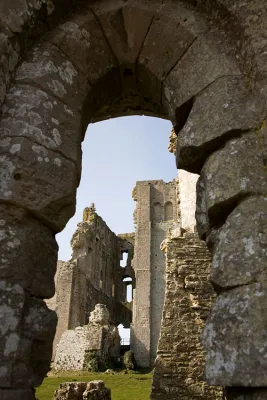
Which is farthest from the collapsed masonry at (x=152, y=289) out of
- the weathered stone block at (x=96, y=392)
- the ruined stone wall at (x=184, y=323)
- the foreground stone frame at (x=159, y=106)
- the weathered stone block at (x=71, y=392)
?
the foreground stone frame at (x=159, y=106)

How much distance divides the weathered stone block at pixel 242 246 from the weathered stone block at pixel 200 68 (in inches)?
40.8

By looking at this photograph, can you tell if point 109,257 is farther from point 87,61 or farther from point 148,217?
point 87,61

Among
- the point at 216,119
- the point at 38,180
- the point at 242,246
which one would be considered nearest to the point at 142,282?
the point at 38,180

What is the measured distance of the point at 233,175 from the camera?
221 cm

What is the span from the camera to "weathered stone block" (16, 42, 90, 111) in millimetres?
2926

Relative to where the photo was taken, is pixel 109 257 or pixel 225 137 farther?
pixel 109 257

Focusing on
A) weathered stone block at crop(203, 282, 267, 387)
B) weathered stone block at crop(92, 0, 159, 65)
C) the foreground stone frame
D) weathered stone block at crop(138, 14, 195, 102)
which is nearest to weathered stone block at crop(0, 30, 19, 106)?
the foreground stone frame

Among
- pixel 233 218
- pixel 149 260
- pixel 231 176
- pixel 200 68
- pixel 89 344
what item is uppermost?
pixel 149 260

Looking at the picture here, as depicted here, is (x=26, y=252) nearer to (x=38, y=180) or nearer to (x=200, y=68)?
(x=38, y=180)

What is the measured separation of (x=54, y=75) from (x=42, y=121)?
48cm

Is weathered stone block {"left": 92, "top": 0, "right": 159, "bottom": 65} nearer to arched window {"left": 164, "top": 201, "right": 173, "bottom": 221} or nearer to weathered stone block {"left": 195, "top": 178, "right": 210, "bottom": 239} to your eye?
weathered stone block {"left": 195, "top": 178, "right": 210, "bottom": 239}

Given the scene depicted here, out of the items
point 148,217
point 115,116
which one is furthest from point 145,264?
point 115,116

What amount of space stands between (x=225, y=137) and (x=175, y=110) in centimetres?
61

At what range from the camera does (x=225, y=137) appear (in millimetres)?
2377
